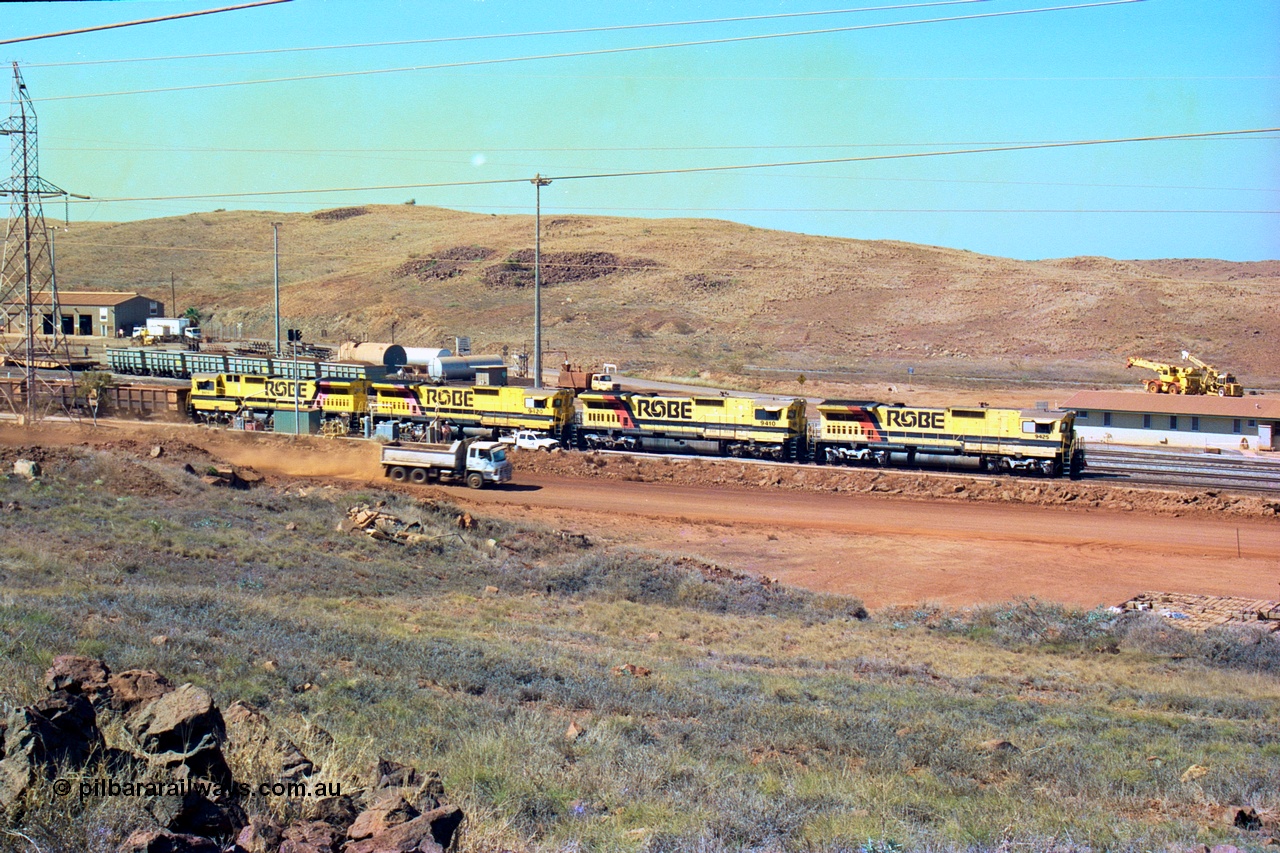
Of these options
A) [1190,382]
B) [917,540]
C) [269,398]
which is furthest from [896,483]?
[1190,382]

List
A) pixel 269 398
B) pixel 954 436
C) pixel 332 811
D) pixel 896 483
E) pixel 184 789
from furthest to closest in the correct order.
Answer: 1. pixel 269 398
2. pixel 954 436
3. pixel 896 483
4. pixel 332 811
5. pixel 184 789

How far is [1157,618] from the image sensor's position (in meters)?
21.4

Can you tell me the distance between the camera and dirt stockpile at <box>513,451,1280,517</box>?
35.7 meters

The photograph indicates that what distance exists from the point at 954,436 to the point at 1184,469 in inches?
426

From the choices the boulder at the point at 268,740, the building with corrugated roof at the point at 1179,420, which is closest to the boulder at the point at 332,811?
the boulder at the point at 268,740

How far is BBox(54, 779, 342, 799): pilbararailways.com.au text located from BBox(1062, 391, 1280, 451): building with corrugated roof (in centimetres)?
5118

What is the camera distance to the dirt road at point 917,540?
2675cm

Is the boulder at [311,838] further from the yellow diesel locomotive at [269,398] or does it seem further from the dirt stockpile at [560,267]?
the dirt stockpile at [560,267]

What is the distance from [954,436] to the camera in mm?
42469

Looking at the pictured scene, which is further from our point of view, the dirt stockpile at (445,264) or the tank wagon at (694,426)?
the dirt stockpile at (445,264)

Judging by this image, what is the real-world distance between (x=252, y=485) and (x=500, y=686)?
79.1 feet

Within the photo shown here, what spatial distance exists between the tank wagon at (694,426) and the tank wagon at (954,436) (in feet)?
5.56

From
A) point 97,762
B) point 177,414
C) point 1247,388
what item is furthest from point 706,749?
point 1247,388

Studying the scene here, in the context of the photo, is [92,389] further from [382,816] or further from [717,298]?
[717,298]
